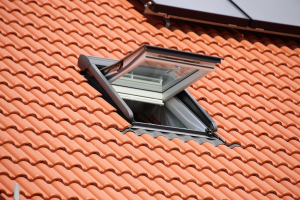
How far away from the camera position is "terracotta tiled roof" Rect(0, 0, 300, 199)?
14.4 feet

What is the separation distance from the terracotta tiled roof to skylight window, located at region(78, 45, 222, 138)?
17cm

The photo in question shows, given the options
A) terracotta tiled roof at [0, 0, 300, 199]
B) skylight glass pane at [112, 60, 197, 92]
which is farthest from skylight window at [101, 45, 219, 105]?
terracotta tiled roof at [0, 0, 300, 199]

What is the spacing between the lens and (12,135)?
174 inches

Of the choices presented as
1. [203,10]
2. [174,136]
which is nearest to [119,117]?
[174,136]

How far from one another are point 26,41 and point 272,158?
2.80 meters

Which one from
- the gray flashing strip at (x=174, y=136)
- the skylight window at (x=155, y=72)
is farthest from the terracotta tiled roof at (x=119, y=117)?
the skylight window at (x=155, y=72)

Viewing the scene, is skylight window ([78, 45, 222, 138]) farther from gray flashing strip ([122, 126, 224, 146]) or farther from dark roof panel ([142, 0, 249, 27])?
dark roof panel ([142, 0, 249, 27])

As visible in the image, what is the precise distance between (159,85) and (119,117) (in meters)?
0.65

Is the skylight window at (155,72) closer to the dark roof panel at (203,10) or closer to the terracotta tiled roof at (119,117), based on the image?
the terracotta tiled roof at (119,117)

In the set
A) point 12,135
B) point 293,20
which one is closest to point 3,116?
point 12,135

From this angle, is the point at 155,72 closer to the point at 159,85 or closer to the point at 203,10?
the point at 159,85

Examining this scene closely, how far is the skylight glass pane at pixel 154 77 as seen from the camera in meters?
5.17

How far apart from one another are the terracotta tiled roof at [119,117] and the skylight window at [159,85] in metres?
0.17

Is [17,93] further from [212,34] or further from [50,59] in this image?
[212,34]
